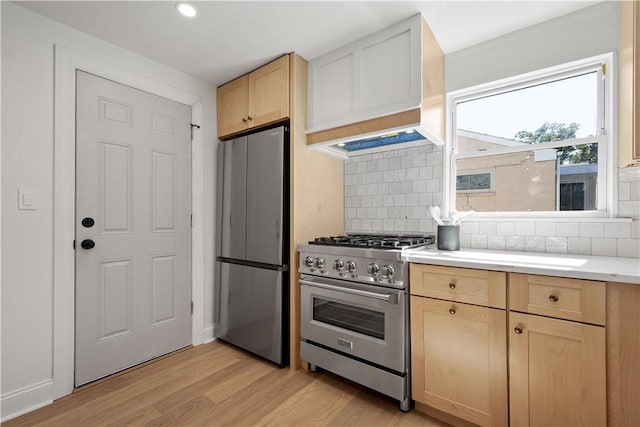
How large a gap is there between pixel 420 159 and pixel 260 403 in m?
2.08

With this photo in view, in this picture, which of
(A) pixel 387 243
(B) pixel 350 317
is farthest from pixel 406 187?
(B) pixel 350 317

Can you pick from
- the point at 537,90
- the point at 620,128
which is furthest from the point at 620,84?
the point at 537,90

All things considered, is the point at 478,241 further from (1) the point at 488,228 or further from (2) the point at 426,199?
(2) the point at 426,199

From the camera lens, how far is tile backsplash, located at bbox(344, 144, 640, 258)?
1.71 meters

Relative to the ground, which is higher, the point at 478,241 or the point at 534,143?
the point at 534,143

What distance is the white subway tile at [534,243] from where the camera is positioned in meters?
1.94

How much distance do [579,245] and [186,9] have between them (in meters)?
2.79

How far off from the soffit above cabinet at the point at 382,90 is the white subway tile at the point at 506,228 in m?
0.74

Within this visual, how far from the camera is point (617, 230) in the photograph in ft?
5.64

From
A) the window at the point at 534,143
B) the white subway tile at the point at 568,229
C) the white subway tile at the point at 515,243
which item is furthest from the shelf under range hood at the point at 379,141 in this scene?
the white subway tile at the point at 568,229

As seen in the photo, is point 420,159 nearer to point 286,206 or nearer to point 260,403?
point 286,206

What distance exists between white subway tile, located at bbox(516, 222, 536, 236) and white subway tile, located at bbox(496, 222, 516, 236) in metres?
0.02

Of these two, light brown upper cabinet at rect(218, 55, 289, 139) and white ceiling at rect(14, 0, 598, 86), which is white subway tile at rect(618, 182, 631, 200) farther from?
light brown upper cabinet at rect(218, 55, 289, 139)

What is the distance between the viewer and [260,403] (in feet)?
6.13
